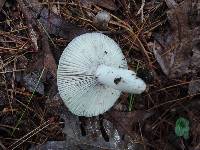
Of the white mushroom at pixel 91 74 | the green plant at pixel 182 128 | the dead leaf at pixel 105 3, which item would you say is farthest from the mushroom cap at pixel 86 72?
the green plant at pixel 182 128

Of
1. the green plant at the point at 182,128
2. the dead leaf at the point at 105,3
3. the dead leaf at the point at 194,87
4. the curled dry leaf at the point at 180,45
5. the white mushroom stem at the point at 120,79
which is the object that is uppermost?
the dead leaf at the point at 105,3

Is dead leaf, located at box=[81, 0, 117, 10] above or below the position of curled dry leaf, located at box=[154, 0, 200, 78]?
above

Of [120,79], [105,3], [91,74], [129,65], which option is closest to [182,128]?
[129,65]

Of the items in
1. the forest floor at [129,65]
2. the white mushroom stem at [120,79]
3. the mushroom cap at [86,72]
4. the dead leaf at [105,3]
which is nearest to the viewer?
the white mushroom stem at [120,79]

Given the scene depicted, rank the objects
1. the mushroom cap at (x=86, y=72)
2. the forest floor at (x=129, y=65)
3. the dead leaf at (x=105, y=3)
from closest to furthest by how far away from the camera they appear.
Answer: the mushroom cap at (x=86, y=72) < the forest floor at (x=129, y=65) < the dead leaf at (x=105, y=3)

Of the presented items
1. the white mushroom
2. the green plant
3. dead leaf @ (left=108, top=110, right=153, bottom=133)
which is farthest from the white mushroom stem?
the green plant

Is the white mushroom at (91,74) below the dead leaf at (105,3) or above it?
below

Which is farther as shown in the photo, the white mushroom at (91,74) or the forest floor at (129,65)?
the forest floor at (129,65)

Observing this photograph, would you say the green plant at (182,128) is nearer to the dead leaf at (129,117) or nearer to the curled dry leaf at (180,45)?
the dead leaf at (129,117)

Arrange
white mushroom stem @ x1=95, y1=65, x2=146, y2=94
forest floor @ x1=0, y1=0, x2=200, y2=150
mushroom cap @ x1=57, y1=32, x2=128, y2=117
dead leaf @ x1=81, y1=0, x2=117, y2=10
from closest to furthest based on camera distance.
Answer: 1. white mushroom stem @ x1=95, y1=65, x2=146, y2=94
2. mushroom cap @ x1=57, y1=32, x2=128, y2=117
3. forest floor @ x1=0, y1=0, x2=200, y2=150
4. dead leaf @ x1=81, y1=0, x2=117, y2=10

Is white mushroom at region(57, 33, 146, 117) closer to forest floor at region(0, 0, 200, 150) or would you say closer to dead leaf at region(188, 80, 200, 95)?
forest floor at region(0, 0, 200, 150)
